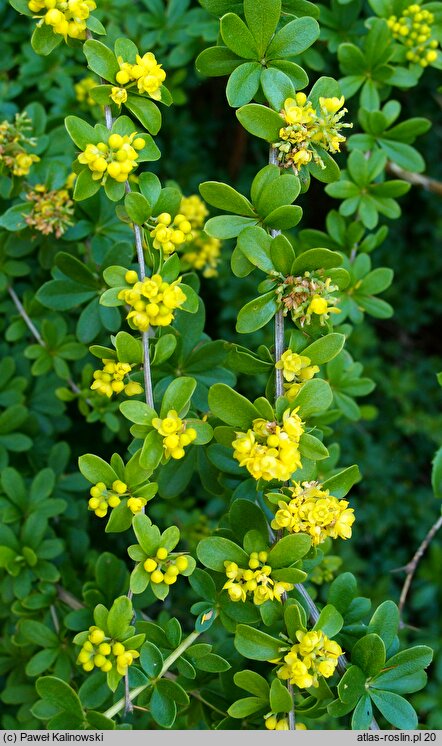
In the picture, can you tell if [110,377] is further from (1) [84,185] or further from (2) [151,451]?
(1) [84,185]

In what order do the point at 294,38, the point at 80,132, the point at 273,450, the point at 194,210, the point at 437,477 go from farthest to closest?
the point at 194,210
the point at 437,477
the point at 294,38
the point at 80,132
the point at 273,450

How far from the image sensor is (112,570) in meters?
1.75

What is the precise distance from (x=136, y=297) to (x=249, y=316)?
8.3 inches

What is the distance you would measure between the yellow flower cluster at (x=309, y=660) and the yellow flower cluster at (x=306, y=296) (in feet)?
1.85

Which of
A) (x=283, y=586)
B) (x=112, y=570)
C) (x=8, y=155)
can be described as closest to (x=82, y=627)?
(x=112, y=570)

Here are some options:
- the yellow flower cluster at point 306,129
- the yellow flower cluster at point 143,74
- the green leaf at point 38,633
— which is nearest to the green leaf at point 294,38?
the yellow flower cluster at point 306,129

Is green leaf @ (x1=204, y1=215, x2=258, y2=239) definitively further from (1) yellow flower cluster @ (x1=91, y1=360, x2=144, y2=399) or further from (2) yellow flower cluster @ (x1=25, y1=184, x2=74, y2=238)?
(2) yellow flower cluster @ (x1=25, y1=184, x2=74, y2=238)

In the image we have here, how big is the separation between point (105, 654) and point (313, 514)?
453mm

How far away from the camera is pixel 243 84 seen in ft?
4.50

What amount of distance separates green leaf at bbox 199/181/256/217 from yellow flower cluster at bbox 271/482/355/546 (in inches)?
20.8

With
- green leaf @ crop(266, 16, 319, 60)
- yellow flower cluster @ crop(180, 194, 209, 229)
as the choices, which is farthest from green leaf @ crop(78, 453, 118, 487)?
yellow flower cluster @ crop(180, 194, 209, 229)

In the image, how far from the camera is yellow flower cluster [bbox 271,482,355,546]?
1223mm

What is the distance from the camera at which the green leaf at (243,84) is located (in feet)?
4.46

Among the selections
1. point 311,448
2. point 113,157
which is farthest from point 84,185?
point 311,448
